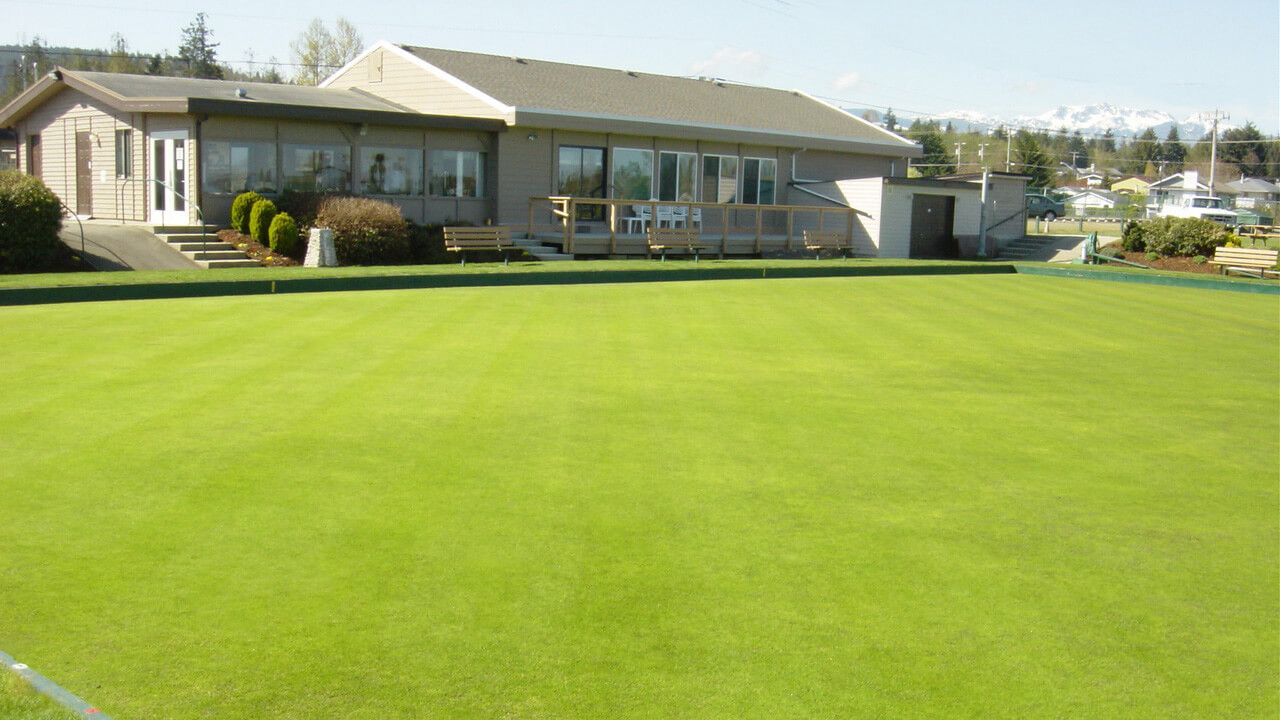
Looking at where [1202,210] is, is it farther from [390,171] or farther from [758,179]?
[390,171]

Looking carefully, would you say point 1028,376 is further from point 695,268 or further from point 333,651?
point 695,268

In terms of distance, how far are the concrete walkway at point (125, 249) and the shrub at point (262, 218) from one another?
1.51 m

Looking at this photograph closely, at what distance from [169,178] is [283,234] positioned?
3768mm

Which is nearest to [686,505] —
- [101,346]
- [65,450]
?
[65,450]

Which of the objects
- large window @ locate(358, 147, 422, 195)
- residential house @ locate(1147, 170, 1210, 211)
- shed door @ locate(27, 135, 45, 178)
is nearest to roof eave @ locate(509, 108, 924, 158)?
large window @ locate(358, 147, 422, 195)

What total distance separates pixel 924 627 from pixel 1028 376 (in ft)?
24.8

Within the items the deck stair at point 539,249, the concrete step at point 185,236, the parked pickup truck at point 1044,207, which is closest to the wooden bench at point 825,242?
the deck stair at point 539,249

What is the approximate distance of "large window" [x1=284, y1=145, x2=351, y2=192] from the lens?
84.2ft

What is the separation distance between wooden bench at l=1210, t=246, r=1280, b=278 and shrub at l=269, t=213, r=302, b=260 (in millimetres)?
24701

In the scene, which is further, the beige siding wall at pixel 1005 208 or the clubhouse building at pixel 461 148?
the beige siding wall at pixel 1005 208

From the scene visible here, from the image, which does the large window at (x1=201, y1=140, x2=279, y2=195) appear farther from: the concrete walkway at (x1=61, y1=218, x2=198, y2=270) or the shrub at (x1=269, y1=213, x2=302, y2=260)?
the shrub at (x1=269, y1=213, x2=302, y2=260)

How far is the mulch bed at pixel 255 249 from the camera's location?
74.0 ft

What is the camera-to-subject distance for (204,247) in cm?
2289

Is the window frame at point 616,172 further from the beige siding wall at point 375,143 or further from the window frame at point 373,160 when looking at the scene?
the window frame at point 373,160
